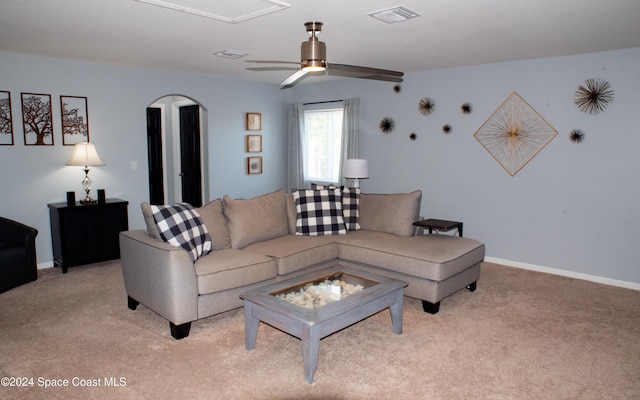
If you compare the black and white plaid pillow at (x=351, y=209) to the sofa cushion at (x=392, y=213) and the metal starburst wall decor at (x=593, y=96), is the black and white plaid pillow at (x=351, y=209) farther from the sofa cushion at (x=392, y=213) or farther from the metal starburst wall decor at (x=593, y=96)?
the metal starburst wall decor at (x=593, y=96)

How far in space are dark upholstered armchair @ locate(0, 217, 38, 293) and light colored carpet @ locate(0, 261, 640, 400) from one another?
0.20m

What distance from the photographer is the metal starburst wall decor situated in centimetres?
457

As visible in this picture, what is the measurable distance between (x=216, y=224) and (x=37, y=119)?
8.60 feet

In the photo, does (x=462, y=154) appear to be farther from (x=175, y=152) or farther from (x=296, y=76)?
(x=175, y=152)

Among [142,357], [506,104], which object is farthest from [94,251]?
[506,104]

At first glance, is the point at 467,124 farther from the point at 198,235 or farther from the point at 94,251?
the point at 94,251

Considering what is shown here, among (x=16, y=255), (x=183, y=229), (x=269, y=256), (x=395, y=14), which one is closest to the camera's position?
(x=395, y=14)

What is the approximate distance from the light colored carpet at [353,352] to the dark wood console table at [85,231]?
0.77m

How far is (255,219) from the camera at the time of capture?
14.5ft

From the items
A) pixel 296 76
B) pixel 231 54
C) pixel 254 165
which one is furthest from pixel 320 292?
pixel 254 165

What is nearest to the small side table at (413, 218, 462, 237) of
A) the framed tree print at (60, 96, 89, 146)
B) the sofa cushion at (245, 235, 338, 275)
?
the sofa cushion at (245, 235, 338, 275)

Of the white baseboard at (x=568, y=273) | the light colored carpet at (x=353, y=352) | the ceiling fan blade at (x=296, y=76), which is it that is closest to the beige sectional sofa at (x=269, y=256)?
the light colored carpet at (x=353, y=352)

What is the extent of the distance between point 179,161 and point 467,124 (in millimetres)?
4851

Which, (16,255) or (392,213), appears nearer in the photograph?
(16,255)
